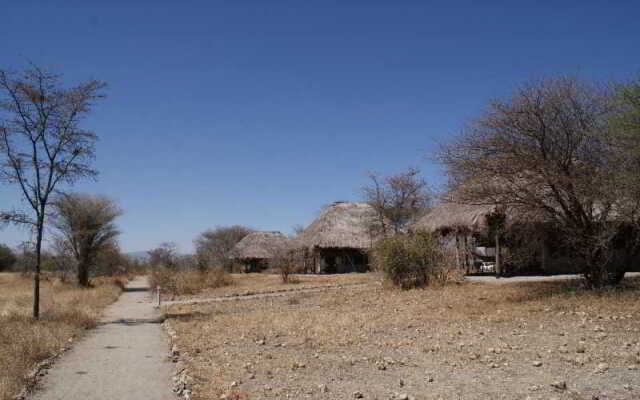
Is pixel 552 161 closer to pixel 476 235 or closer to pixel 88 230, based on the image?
pixel 476 235

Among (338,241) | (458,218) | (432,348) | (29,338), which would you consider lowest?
(432,348)

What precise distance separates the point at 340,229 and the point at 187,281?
42.1 ft

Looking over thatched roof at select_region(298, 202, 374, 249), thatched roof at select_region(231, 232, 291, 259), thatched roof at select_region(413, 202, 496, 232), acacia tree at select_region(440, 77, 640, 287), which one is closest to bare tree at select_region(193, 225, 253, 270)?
thatched roof at select_region(231, 232, 291, 259)

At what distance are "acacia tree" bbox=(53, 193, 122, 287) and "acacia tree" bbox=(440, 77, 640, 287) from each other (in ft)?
76.7

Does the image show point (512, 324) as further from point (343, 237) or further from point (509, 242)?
point (343, 237)

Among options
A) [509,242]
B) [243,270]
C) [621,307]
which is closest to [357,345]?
[621,307]

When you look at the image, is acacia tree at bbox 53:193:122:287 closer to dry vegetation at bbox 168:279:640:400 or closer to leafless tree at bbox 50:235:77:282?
leafless tree at bbox 50:235:77:282

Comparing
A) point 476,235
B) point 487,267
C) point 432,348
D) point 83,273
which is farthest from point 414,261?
point 83,273

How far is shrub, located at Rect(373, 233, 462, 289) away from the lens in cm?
1775

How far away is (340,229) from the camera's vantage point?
36.9 m

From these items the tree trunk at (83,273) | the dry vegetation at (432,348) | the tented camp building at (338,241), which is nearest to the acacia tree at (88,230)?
the tree trunk at (83,273)

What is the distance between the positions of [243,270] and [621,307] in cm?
3588

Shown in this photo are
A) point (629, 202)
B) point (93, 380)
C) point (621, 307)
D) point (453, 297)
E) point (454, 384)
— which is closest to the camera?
point (454, 384)

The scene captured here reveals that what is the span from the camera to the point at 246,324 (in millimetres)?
12352
